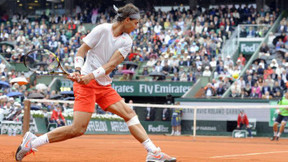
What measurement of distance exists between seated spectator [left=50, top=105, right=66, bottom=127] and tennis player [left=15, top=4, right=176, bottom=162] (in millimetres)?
14026

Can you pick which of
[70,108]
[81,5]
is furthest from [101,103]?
[81,5]

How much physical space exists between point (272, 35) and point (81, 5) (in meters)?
15.6

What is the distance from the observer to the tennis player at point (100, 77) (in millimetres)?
7145

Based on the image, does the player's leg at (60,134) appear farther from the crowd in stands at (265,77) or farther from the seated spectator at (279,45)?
the seated spectator at (279,45)

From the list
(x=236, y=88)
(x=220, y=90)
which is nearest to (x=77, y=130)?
(x=236, y=88)

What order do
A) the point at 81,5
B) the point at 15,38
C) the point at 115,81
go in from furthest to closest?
the point at 81,5
the point at 15,38
the point at 115,81

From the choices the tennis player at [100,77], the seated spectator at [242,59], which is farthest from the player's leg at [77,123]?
the seated spectator at [242,59]

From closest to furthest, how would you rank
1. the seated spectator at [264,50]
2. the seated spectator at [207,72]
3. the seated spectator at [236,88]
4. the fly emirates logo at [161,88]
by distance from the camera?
the seated spectator at [236,88], the fly emirates logo at [161,88], the seated spectator at [207,72], the seated spectator at [264,50]

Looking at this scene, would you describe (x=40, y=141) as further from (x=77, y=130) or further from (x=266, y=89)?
(x=266, y=89)

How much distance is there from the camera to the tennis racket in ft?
25.3

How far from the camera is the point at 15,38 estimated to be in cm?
3422

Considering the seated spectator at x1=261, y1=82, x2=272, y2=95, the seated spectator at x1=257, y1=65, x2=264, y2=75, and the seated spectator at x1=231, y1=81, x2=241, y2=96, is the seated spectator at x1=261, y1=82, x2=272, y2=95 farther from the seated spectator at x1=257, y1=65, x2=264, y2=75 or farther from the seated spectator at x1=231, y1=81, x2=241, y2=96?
the seated spectator at x1=257, y1=65, x2=264, y2=75

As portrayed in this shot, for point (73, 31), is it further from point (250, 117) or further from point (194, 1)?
point (250, 117)

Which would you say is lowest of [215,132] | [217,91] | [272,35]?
[215,132]
